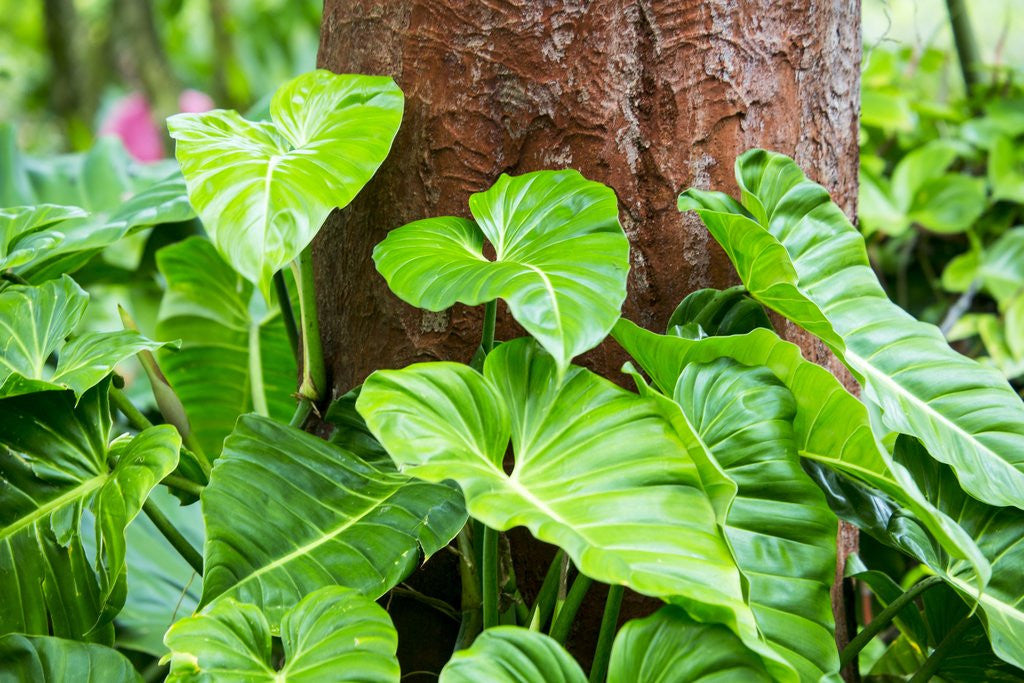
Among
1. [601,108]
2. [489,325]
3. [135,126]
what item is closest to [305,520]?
[489,325]

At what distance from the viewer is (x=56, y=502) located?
802 millimetres

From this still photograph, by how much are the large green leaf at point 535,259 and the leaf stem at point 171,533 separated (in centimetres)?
35

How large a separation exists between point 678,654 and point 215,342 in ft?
3.20

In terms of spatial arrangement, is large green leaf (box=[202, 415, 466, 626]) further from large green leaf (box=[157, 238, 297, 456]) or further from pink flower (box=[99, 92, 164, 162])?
pink flower (box=[99, 92, 164, 162])

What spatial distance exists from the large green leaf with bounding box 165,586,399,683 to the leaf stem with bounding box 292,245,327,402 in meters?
0.42

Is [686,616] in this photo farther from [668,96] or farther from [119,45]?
[119,45]

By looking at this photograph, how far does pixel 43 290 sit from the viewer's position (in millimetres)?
847

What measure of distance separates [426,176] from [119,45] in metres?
4.16

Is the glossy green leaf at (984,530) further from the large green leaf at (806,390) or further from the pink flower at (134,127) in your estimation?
the pink flower at (134,127)

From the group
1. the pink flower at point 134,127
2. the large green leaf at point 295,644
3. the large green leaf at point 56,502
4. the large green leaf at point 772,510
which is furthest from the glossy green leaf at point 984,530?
the pink flower at point 134,127

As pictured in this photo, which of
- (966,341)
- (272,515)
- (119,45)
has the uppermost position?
(119,45)

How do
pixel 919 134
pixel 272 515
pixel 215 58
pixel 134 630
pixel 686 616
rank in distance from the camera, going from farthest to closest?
pixel 215 58 < pixel 919 134 < pixel 134 630 < pixel 272 515 < pixel 686 616

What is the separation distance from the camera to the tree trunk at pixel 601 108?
925mm

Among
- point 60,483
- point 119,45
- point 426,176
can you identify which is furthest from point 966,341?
point 119,45
